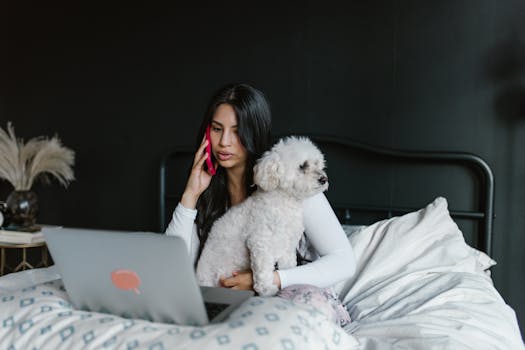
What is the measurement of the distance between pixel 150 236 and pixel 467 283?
1.17 m

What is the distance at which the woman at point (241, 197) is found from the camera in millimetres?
1462

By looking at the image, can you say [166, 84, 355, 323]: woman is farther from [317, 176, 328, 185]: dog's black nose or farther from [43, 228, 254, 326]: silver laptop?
[43, 228, 254, 326]: silver laptop

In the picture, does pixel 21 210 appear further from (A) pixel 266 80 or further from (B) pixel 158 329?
(B) pixel 158 329

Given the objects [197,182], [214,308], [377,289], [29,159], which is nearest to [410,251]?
[377,289]

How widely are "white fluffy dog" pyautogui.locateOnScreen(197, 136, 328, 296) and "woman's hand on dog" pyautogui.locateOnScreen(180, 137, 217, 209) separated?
7.1 inches

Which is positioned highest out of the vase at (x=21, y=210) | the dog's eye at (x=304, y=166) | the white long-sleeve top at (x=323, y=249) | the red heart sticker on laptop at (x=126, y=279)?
the dog's eye at (x=304, y=166)

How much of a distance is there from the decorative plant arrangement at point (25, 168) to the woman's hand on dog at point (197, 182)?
1.50 m

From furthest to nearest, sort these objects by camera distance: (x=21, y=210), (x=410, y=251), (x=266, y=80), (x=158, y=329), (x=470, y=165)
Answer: (x=21, y=210)
(x=266, y=80)
(x=470, y=165)
(x=410, y=251)
(x=158, y=329)

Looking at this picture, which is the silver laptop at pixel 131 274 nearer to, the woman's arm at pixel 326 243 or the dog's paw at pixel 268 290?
the dog's paw at pixel 268 290

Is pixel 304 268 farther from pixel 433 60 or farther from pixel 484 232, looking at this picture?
pixel 433 60

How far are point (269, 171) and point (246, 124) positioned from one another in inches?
8.7

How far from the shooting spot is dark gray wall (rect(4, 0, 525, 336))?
228cm

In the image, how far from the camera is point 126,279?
95 cm

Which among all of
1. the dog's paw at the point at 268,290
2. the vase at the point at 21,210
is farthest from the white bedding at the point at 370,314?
the vase at the point at 21,210
